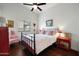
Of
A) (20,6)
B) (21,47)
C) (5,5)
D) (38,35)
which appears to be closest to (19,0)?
(20,6)

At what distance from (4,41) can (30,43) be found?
418mm

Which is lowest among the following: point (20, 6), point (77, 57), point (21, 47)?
point (77, 57)

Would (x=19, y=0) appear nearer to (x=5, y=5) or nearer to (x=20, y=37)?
(x=5, y=5)

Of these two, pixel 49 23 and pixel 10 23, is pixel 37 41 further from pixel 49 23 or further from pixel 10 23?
pixel 10 23

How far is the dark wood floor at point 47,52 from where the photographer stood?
141 cm

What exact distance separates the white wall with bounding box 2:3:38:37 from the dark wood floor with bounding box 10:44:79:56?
0.29 meters

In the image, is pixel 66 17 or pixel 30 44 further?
pixel 30 44

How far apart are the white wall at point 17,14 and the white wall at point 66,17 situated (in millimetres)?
146

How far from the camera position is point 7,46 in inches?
56.4

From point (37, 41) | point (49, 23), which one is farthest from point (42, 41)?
point (49, 23)

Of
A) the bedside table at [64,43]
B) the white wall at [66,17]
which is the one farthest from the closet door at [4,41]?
the bedside table at [64,43]

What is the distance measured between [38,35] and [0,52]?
2.26 feet

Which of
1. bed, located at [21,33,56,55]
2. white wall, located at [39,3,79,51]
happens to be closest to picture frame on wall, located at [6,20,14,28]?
bed, located at [21,33,56,55]

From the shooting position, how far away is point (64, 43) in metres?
1.45
